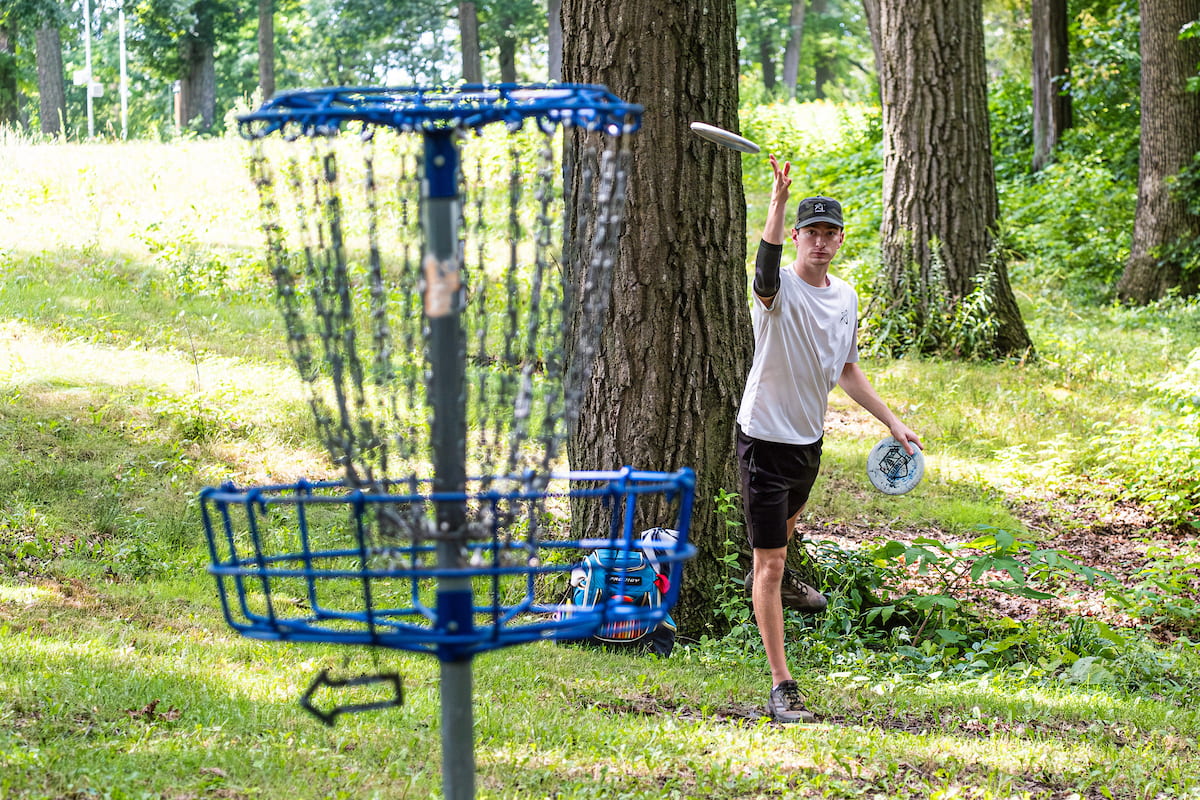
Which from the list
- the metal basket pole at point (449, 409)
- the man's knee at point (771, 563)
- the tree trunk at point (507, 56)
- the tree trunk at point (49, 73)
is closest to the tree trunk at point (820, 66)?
the tree trunk at point (507, 56)

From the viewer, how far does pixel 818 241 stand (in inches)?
175

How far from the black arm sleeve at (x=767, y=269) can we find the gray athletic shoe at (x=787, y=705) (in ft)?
5.01

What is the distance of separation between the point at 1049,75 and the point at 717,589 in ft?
56.1

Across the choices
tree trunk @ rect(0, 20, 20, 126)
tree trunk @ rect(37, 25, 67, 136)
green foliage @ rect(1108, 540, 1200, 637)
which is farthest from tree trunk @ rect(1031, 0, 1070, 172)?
tree trunk @ rect(0, 20, 20, 126)

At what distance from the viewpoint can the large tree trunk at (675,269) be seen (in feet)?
17.0

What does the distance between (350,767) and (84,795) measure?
756 millimetres

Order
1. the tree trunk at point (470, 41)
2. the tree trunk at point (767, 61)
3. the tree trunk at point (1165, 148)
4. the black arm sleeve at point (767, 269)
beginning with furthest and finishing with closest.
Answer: the tree trunk at point (767, 61), the tree trunk at point (470, 41), the tree trunk at point (1165, 148), the black arm sleeve at point (767, 269)

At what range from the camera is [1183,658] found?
17.5 ft

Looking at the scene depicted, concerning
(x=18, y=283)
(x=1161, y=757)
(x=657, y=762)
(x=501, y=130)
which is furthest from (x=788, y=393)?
(x=501, y=130)

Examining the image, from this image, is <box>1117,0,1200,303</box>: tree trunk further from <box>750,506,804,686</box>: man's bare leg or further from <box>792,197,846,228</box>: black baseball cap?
<box>750,506,804,686</box>: man's bare leg

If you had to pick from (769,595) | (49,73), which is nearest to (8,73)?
(49,73)

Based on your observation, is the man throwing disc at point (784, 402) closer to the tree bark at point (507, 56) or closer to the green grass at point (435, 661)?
the green grass at point (435, 661)

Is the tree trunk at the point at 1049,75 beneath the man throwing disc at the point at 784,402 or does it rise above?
above

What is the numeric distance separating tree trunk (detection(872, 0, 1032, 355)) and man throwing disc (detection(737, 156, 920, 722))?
694cm
